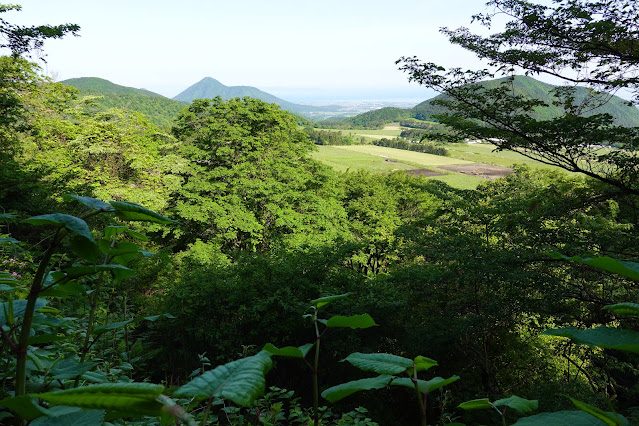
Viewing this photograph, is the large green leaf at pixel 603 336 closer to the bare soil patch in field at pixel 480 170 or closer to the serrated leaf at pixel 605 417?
the serrated leaf at pixel 605 417

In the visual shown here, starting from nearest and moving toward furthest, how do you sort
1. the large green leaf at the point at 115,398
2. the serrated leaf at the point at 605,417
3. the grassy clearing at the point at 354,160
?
the large green leaf at the point at 115,398
the serrated leaf at the point at 605,417
the grassy clearing at the point at 354,160

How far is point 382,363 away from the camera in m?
0.75

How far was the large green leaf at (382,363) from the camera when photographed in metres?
0.68

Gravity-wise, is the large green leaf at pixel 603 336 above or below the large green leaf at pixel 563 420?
above

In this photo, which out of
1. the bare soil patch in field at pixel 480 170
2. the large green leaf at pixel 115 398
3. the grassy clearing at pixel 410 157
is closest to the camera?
the large green leaf at pixel 115 398

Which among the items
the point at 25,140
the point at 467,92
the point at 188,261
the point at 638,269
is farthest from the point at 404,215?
the point at 638,269

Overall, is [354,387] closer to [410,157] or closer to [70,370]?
[70,370]

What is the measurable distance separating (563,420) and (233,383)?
1.72 feet

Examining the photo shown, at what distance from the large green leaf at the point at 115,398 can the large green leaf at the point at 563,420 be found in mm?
571

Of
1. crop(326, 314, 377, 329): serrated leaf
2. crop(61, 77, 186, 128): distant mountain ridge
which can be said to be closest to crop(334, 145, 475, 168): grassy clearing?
crop(61, 77, 186, 128): distant mountain ridge

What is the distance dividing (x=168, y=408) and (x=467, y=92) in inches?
330

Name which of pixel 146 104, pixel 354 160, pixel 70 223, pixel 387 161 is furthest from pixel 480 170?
pixel 146 104

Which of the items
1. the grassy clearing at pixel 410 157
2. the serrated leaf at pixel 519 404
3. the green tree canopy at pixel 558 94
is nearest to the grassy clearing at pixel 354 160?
the grassy clearing at pixel 410 157

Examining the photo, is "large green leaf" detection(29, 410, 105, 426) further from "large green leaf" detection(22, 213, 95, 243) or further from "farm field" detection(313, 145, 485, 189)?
"farm field" detection(313, 145, 485, 189)
